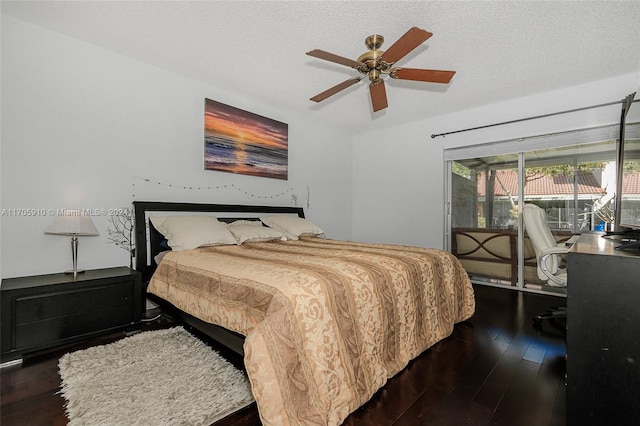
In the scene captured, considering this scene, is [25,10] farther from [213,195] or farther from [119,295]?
[119,295]

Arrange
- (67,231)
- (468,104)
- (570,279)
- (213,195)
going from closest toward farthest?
(570,279) < (67,231) < (213,195) < (468,104)

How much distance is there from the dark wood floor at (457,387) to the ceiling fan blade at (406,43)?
83.2 inches

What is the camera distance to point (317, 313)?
131 centimetres

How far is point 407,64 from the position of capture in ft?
9.33

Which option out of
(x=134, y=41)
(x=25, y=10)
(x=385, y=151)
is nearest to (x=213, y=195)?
(x=134, y=41)

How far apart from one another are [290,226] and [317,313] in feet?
7.38

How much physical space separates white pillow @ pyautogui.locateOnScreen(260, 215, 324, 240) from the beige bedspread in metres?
1.20

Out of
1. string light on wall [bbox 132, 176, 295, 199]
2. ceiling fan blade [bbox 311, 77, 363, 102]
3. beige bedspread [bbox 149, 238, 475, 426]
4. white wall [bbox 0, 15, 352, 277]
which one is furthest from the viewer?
string light on wall [bbox 132, 176, 295, 199]

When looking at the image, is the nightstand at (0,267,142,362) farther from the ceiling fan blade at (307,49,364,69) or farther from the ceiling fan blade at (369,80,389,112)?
the ceiling fan blade at (369,80,389,112)

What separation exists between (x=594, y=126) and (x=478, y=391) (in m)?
3.39

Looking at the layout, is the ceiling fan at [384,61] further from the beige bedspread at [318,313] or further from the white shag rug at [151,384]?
the white shag rug at [151,384]

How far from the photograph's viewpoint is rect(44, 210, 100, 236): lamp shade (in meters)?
2.09

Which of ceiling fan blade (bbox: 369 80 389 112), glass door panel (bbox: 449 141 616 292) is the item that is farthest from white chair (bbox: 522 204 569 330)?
ceiling fan blade (bbox: 369 80 389 112)

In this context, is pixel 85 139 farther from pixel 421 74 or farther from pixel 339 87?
pixel 421 74
